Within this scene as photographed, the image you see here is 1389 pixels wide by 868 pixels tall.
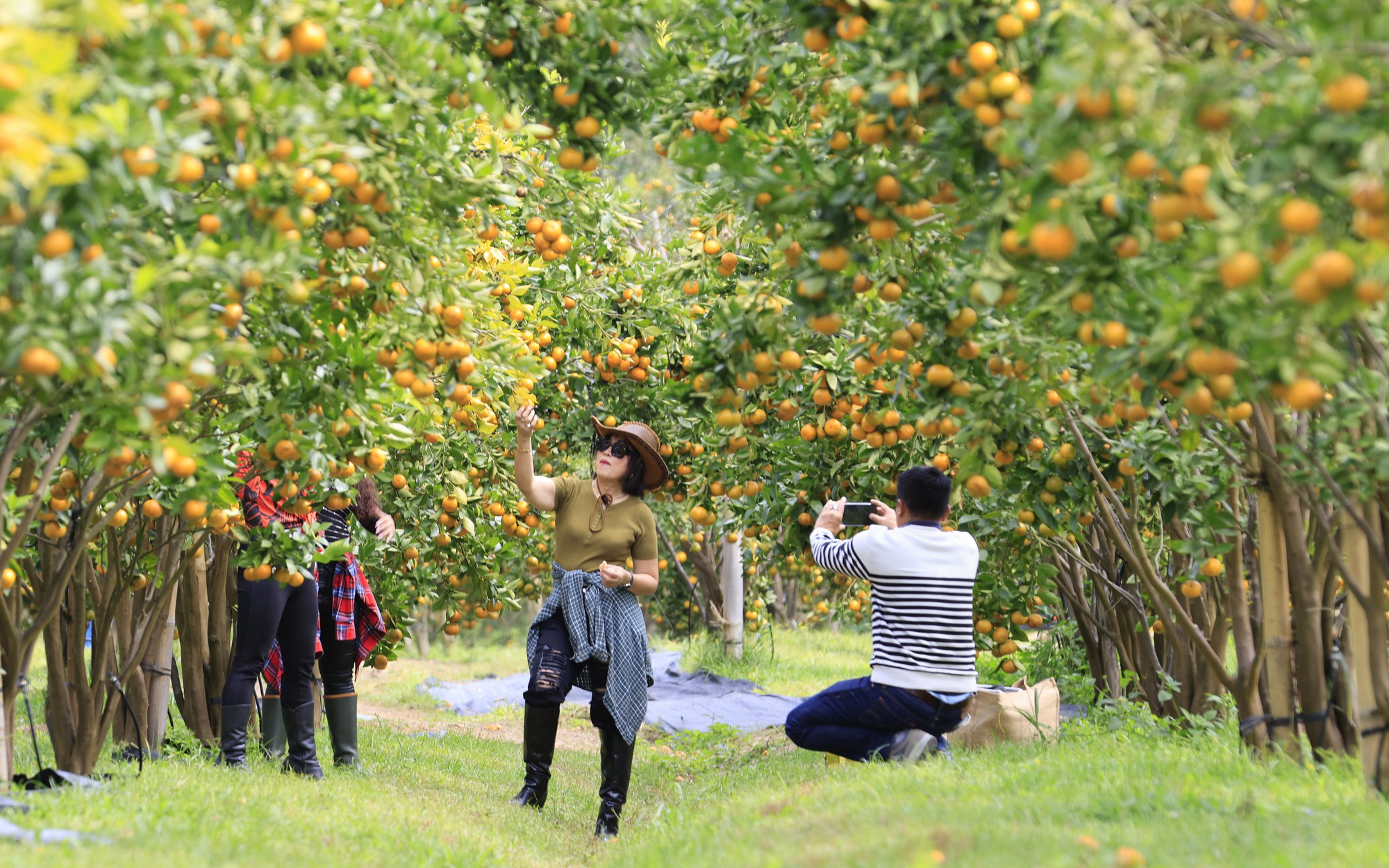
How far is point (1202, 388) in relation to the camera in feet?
9.00

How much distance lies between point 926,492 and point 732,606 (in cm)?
633

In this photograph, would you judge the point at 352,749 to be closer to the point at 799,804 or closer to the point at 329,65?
the point at 799,804

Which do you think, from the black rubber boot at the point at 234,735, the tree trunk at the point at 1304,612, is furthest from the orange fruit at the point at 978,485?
the black rubber boot at the point at 234,735

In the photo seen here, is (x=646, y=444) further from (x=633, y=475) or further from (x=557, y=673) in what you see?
(x=557, y=673)

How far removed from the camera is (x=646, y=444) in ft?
17.4

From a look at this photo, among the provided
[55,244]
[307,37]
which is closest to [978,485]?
[307,37]

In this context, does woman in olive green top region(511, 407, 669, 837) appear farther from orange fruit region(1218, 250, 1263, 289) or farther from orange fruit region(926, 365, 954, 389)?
orange fruit region(1218, 250, 1263, 289)

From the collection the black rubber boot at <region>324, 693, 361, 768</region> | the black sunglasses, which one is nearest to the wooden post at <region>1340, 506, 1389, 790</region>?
the black sunglasses

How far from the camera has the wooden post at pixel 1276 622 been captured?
404cm

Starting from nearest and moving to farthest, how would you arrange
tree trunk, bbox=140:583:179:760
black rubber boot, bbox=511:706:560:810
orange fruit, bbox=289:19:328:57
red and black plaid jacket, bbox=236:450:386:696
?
orange fruit, bbox=289:19:328:57 < red and black plaid jacket, bbox=236:450:386:696 < black rubber boot, bbox=511:706:560:810 < tree trunk, bbox=140:583:179:760

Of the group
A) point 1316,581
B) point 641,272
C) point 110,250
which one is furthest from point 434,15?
point 641,272

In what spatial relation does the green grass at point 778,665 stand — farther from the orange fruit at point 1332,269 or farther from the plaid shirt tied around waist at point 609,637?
the orange fruit at point 1332,269

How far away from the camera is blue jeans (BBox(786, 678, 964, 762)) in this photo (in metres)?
4.69

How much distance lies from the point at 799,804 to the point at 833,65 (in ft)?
8.28
